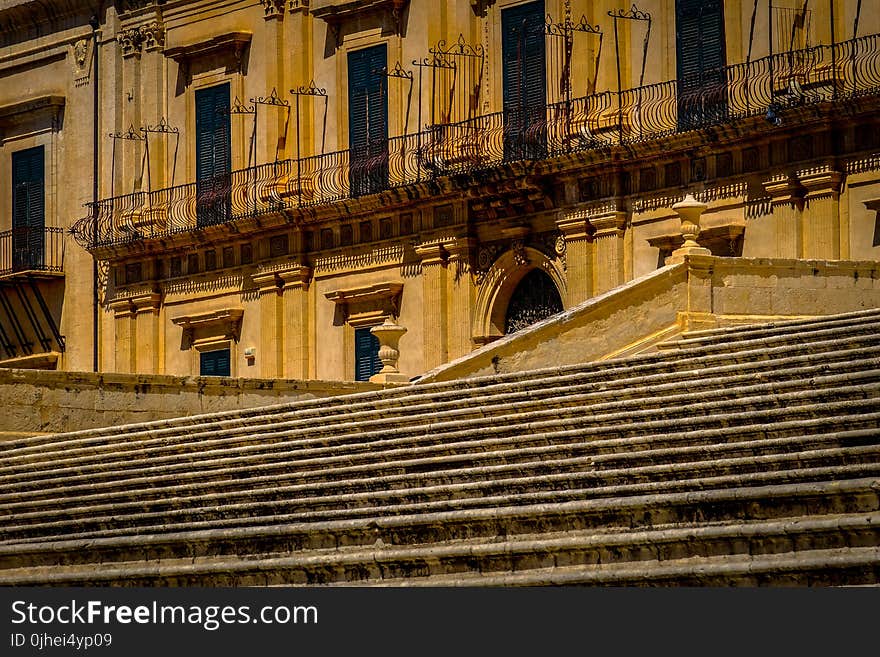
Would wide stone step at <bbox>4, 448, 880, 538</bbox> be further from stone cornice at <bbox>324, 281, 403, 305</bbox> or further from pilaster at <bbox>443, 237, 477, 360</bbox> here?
stone cornice at <bbox>324, 281, 403, 305</bbox>

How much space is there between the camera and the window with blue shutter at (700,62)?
Result: 29.1 metres

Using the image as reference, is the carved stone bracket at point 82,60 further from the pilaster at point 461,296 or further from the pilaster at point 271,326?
the pilaster at point 461,296

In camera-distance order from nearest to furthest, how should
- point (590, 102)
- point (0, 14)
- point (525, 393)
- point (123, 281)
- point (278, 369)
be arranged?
point (525, 393), point (590, 102), point (278, 369), point (123, 281), point (0, 14)

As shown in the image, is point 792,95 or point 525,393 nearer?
point 525,393

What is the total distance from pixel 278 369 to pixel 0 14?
944 centimetres

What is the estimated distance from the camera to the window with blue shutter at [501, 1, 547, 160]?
31594 millimetres

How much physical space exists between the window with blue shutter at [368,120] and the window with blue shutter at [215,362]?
3.78 meters

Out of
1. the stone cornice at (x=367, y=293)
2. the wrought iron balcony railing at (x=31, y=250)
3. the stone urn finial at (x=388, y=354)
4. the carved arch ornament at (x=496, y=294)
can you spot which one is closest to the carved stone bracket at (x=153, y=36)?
the wrought iron balcony railing at (x=31, y=250)

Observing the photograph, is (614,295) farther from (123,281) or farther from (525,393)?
(123,281)

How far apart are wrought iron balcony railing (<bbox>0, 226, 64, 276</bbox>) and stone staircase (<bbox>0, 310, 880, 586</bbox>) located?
15947 mm

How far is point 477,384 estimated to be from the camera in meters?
21.8

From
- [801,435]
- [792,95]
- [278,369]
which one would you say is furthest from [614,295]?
[278,369]

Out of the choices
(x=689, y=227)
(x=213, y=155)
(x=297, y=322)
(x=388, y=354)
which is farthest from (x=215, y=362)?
(x=689, y=227)

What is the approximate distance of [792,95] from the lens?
2791 centimetres
